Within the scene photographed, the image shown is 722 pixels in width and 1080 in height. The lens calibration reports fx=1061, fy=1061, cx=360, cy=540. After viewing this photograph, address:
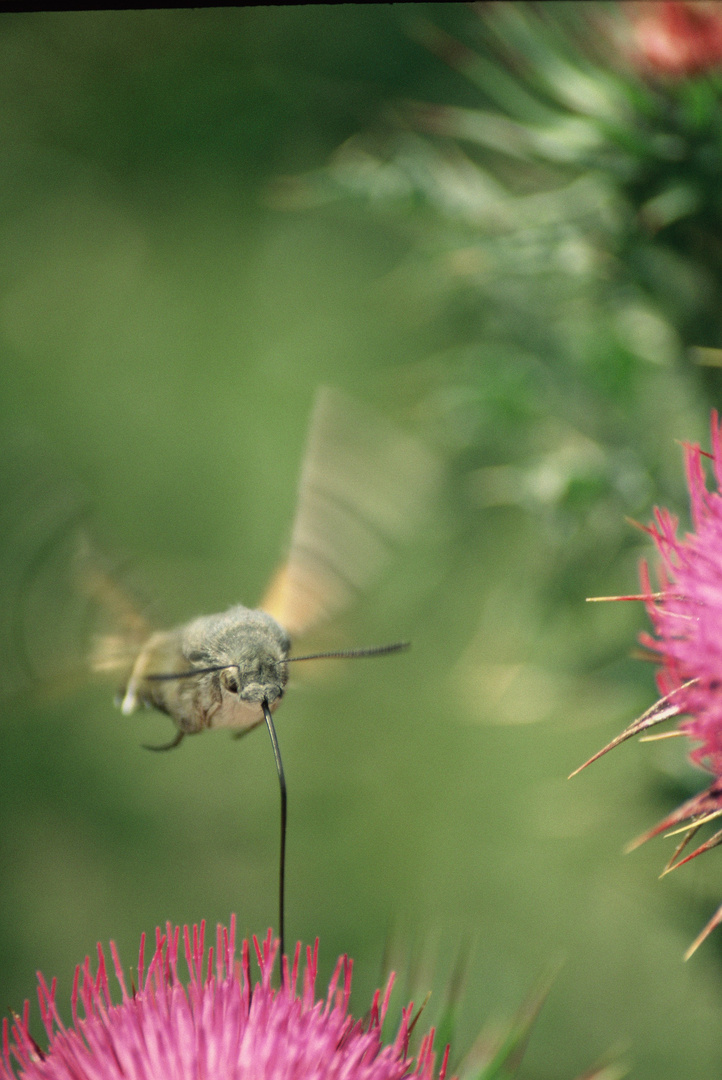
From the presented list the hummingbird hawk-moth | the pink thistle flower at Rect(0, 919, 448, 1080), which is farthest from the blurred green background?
the pink thistle flower at Rect(0, 919, 448, 1080)

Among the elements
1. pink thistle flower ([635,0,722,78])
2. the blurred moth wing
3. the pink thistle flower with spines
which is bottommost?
the pink thistle flower with spines

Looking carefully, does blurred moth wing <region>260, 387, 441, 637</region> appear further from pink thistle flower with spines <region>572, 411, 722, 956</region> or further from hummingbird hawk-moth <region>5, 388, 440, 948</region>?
pink thistle flower with spines <region>572, 411, 722, 956</region>

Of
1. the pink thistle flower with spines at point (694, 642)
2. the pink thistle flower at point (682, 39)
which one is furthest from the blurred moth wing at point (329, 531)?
the pink thistle flower at point (682, 39)

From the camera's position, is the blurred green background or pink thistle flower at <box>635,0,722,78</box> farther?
the blurred green background

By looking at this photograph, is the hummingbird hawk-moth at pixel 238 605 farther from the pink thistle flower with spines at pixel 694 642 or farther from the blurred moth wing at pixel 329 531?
the pink thistle flower with spines at pixel 694 642

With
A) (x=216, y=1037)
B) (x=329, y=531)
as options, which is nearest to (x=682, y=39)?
(x=329, y=531)

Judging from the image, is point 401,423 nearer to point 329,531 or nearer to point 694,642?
point 329,531
